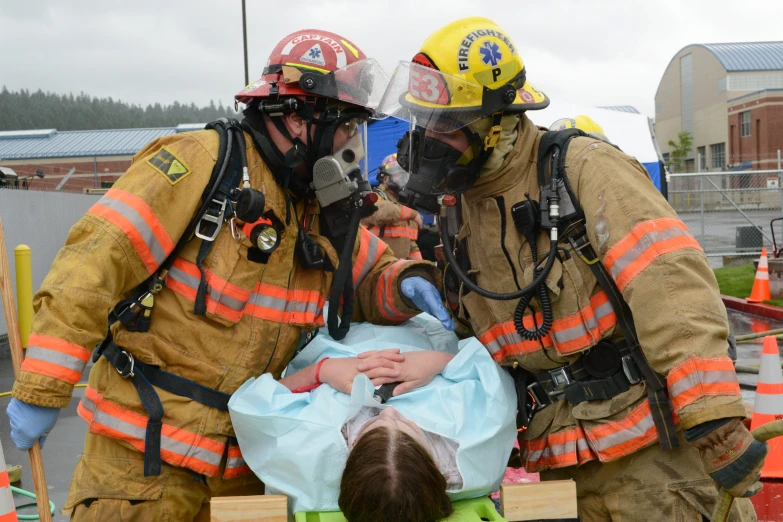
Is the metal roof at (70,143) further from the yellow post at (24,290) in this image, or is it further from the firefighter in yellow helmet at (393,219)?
the firefighter in yellow helmet at (393,219)

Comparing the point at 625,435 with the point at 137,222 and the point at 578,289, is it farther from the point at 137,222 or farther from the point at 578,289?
the point at 137,222

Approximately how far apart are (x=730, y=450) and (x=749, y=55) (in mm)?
50347

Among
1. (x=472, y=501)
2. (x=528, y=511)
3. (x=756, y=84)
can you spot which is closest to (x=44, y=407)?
(x=472, y=501)

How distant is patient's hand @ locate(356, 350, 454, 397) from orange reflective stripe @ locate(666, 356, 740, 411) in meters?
0.81

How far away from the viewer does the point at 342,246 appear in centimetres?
293

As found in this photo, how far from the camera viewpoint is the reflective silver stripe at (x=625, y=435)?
2406mm

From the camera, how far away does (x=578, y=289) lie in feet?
8.06

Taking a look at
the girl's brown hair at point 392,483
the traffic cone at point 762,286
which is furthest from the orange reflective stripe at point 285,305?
the traffic cone at point 762,286

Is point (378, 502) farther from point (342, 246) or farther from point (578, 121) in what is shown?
point (578, 121)

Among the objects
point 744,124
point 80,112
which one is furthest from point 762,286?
point 80,112

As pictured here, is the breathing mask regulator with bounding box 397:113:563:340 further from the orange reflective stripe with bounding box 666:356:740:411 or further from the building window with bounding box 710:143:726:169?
the building window with bounding box 710:143:726:169

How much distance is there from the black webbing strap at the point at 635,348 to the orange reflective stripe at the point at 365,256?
1.07 metres

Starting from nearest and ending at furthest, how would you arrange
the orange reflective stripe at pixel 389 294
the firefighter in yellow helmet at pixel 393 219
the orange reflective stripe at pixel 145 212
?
1. the orange reflective stripe at pixel 145 212
2. the orange reflective stripe at pixel 389 294
3. the firefighter in yellow helmet at pixel 393 219

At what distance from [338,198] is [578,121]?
10.7 feet
